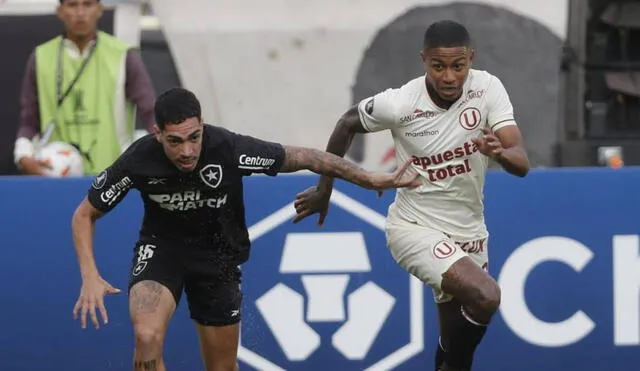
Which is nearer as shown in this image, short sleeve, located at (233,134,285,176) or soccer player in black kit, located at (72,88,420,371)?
soccer player in black kit, located at (72,88,420,371)

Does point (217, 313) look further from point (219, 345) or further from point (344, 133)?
point (344, 133)

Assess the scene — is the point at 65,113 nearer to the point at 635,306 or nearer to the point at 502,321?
the point at 502,321

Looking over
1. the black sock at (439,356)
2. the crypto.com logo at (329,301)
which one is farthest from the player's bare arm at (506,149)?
the crypto.com logo at (329,301)

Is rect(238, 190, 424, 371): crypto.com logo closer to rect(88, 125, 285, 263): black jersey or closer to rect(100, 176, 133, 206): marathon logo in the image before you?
rect(88, 125, 285, 263): black jersey

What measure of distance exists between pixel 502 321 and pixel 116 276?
231cm

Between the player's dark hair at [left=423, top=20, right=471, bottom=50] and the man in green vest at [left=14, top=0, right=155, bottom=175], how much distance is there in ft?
8.09

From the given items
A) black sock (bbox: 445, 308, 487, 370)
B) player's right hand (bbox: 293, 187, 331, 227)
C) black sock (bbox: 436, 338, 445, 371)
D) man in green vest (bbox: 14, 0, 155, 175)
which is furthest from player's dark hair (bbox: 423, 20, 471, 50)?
man in green vest (bbox: 14, 0, 155, 175)

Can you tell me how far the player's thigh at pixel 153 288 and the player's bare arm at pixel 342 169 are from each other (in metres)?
0.77

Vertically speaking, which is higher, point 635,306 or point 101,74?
point 101,74

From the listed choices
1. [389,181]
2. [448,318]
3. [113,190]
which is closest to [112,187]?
[113,190]

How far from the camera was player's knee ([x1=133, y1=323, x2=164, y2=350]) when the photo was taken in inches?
317

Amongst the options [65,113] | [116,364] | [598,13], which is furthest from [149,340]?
[598,13]

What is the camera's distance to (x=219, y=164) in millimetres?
8250

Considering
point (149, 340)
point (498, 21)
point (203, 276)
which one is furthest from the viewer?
point (498, 21)
